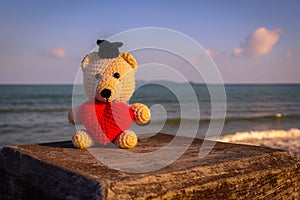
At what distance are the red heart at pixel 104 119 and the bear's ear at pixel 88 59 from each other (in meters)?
0.23

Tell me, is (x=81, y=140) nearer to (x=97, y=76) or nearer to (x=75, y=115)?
(x=75, y=115)

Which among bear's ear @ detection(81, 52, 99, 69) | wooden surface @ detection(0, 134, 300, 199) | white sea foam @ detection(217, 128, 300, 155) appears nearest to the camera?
wooden surface @ detection(0, 134, 300, 199)

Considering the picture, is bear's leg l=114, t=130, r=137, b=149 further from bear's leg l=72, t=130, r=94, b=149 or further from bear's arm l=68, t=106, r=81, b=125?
bear's arm l=68, t=106, r=81, b=125

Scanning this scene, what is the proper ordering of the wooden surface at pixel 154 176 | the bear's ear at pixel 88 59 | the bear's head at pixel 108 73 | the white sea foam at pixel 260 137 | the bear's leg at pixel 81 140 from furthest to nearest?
the white sea foam at pixel 260 137 → the bear's ear at pixel 88 59 → the bear's head at pixel 108 73 → the bear's leg at pixel 81 140 → the wooden surface at pixel 154 176

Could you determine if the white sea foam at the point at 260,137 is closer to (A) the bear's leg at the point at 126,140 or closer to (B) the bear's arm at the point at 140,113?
(B) the bear's arm at the point at 140,113

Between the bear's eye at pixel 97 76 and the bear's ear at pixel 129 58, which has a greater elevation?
the bear's ear at pixel 129 58

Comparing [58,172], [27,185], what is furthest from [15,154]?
[58,172]

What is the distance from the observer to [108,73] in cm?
187

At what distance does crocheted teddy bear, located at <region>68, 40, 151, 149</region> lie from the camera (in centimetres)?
181

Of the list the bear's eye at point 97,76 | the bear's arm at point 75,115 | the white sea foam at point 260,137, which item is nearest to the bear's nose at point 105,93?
the bear's eye at point 97,76

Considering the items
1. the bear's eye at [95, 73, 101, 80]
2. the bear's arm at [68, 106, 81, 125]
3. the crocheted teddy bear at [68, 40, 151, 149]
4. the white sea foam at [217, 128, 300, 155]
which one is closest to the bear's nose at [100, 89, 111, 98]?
the crocheted teddy bear at [68, 40, 151, 149]

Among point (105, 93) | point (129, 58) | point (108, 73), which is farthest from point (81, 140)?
point (129, 58)

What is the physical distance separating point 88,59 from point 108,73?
0.18 meters

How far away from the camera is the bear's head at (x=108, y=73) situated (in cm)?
184
